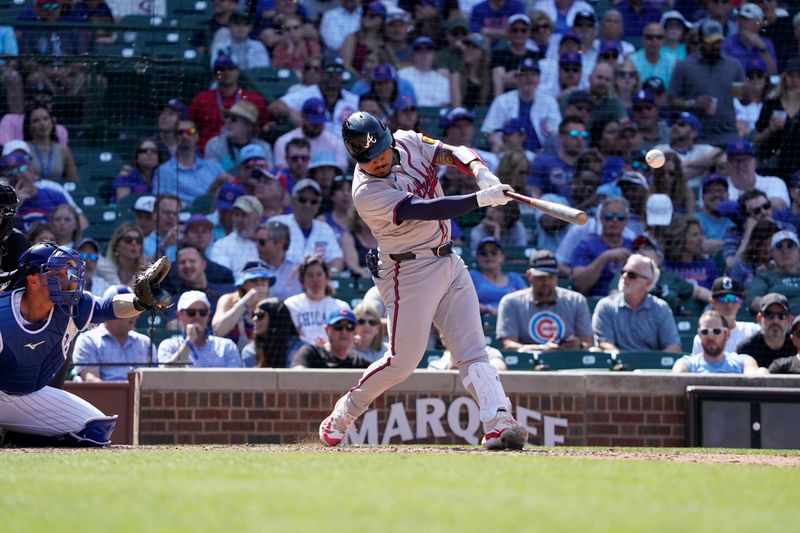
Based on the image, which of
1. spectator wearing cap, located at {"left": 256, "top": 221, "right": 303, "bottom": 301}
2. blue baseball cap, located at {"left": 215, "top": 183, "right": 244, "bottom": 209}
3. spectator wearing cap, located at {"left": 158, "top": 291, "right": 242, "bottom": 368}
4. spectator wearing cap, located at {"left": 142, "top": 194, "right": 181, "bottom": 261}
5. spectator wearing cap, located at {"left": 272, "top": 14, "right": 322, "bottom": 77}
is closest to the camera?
spectator wearing cap, located at {"left": 158, "top": 291, "right": 242, "bottom": 368}

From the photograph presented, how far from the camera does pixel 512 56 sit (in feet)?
42.1

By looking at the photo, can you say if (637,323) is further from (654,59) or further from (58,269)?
(58,269)

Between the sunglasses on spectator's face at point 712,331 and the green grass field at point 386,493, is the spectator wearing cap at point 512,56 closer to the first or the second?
the sunglasses on spectator's face at point 712,331

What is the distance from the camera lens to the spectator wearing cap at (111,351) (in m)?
9.06

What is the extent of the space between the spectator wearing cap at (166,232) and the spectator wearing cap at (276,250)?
719 millimetres

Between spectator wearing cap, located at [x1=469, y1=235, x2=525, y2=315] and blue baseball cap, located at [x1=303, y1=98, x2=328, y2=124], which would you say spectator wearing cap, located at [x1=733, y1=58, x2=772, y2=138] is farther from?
blue baseball cap, located at [x1=303, y1=98, x2=328, y2=124]

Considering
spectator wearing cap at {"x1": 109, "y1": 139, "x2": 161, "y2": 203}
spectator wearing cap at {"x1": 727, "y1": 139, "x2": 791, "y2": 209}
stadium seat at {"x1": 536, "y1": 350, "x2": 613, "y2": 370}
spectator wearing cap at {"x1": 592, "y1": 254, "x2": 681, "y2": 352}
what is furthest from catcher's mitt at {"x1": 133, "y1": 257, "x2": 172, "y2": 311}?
spectator wearing cap at {"x1": 727, "y1": 139, "x2": 791, "y2": 209}

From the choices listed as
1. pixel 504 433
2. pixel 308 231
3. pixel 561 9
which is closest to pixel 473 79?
pixel 561 9

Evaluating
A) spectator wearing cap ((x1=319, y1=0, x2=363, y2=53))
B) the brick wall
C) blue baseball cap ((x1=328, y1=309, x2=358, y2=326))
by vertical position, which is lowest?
the brick wall

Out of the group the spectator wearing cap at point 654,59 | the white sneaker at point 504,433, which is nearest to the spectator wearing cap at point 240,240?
the spectator wearing cap at point 654,59

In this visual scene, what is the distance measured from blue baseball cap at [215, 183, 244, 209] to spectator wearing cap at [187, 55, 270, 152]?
2.89 ft

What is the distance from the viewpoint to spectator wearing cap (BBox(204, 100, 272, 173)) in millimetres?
11836

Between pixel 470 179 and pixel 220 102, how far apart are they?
2.53 meters

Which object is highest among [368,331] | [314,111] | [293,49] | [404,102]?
[293,49]
